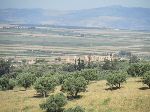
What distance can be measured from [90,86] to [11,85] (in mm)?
30529

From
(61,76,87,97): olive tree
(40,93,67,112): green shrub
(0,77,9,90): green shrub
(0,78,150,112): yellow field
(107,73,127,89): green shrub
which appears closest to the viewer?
(0,78,150,112): yellow field

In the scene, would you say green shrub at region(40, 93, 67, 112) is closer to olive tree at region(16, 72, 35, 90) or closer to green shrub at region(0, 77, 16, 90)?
olive tree at region(16, 72, 35, 90)

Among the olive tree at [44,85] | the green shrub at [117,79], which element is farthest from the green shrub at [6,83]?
the green shrub at [117,79]

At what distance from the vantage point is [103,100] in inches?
3565

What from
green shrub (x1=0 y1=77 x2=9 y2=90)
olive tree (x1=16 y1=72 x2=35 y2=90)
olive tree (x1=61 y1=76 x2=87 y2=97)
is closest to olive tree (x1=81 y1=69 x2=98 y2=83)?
olive tree (x1=16 y1=72 x2=35 y2=90)

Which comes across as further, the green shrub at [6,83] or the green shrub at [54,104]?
the green shrub at [6,83]

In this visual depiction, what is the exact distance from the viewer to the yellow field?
8400 centimetres

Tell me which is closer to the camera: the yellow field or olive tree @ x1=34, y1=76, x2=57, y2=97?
the yellow field

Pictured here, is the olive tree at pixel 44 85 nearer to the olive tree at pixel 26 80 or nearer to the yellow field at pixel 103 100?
the yellow field at pixel 103 100

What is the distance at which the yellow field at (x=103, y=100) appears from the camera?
276 ft

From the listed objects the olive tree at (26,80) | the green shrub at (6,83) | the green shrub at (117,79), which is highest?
the green shrub at (117,79)

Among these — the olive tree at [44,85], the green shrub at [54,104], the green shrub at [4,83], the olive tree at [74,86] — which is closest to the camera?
the green shrub at [54,104]

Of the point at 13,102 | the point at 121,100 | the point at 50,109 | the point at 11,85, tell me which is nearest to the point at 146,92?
the point at 121,100

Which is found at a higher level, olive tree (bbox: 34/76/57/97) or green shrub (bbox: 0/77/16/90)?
olive tree (bbox: 34/76/57/97)
